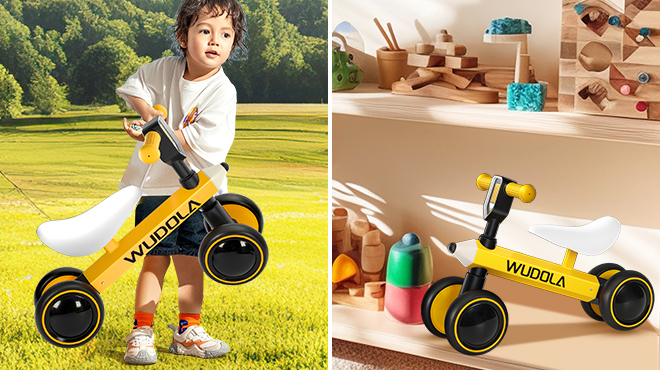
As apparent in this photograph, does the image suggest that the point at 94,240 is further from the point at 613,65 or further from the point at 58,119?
the point at 58,119

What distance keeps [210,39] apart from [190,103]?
0.34ft

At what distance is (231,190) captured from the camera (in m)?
2.69

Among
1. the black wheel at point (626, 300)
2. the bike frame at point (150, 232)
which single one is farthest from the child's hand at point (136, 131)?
the black wheel at point (626, 300)

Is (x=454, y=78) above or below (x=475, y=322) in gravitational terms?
above

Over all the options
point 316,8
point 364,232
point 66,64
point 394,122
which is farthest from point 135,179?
point 316,8

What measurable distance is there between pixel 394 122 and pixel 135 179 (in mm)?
697

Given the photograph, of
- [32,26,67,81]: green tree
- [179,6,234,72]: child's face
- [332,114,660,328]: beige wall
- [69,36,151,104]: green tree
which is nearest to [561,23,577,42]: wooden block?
[332,114,660,328]: beige wall

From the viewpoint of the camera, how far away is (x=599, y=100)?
113cm

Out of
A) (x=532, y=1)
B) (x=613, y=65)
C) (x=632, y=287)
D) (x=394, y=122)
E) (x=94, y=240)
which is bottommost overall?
(x=632, y=287)

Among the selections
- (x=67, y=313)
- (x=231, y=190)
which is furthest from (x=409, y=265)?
(x=231, y=190)

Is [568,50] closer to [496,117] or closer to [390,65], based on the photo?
[496,117]

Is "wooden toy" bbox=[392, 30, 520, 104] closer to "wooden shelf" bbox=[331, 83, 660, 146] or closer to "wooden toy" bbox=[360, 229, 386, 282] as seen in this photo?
"wooden shelf" bbox=[331, 83, 660, 146]

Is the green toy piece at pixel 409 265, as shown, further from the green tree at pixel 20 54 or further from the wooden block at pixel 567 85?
the green tree at pixel 20 54

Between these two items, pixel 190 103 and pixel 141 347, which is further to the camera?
pixel 141 347
